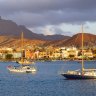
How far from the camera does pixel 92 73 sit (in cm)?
8181

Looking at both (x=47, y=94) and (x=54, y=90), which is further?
(x=54, y=90)

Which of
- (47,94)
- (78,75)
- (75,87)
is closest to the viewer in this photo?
(47,94)

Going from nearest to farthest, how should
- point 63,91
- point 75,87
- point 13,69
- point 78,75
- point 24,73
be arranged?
point 63,91
point 75,87
point 78,75
point 24,73
point 13,69

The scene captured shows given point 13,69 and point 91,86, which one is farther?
point 13,69

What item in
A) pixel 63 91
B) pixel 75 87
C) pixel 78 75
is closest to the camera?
pixel 63 91

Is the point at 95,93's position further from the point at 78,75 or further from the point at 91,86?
the point at 78,75

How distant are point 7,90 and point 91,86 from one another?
12676 millimetres

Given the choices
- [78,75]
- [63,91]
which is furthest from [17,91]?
[78,75]

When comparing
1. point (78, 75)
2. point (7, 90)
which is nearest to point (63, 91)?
point (7, 90)

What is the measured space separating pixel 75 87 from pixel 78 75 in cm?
1123

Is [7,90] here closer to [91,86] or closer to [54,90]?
[54,90]

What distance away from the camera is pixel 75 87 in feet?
228

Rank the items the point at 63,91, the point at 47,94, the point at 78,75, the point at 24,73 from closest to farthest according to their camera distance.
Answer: the point at 47,94 < the point at 63,91 < the point at 78,75 < the point at 24,73

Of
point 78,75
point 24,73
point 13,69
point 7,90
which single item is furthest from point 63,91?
point 13,69
